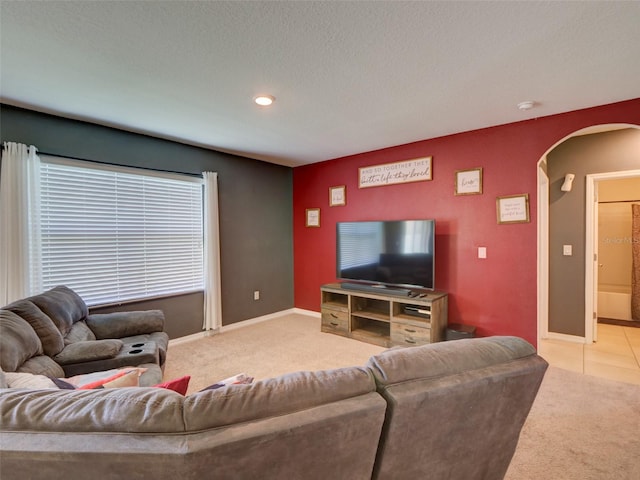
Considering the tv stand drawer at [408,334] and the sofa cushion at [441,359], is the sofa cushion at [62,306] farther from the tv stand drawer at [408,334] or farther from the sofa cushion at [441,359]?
the tv stand drawer at [408,334]

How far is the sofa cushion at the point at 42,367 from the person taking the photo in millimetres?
1747

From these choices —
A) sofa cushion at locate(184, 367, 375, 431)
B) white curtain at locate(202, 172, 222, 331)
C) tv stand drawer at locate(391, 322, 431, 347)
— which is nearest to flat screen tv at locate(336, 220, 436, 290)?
tv stand drawer at locate(391, 322, 431, 347)

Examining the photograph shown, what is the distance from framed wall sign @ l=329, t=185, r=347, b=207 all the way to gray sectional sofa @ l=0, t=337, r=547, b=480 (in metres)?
3.46

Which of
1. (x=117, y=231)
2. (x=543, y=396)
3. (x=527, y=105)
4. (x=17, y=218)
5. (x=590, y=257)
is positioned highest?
(x=527, y=105)

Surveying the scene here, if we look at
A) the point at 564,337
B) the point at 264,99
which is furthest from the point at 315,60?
the point at 564,337

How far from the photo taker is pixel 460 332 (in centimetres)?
316

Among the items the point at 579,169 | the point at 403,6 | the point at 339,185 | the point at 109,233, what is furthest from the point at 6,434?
the point at 579,169

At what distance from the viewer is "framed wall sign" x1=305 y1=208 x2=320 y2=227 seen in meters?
4.84

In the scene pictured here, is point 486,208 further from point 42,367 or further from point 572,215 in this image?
point 42,367

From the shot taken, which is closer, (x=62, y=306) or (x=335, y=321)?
(x=62, y=306)

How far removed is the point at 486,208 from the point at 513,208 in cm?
25

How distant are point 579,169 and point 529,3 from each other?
2930 mm

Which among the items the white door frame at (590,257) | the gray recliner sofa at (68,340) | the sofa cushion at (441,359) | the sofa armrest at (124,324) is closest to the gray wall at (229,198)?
the sofa armrest at (124,324)

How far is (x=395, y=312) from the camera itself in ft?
11.6
